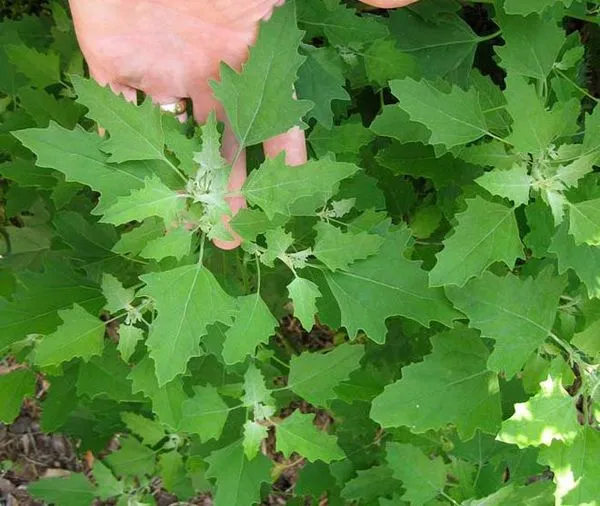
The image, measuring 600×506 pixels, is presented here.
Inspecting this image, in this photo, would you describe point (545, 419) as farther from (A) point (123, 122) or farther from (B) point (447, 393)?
(A) point (123, 122)

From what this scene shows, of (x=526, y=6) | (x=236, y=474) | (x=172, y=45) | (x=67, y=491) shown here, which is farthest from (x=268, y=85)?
(x=67, y=491)

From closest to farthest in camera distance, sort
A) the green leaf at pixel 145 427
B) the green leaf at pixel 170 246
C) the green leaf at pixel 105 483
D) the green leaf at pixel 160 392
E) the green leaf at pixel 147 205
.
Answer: the green leaf at pixel 147 205
the green leaf at pixel 170 246
the green leaf at pixel 160 392
the green leaf at pixel 145 427
the green leaf at pixel 105 483

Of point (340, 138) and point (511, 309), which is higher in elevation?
point (340, 138)

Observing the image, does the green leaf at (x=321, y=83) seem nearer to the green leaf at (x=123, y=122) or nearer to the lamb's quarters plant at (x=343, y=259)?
the lamb's quarters plant at (x=343, y=259)

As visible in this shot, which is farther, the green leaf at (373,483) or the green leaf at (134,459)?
the green leaf at (134,459)

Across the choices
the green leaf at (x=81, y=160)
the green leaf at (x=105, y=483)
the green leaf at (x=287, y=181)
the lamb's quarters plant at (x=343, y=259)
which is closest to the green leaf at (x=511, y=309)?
the lamb's quarters plant at (x=343, y=259)

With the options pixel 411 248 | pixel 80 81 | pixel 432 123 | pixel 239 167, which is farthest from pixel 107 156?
pixel 411 248

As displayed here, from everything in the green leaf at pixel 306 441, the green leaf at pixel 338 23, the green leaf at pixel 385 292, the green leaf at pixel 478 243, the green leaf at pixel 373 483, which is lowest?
the green leaf at pixel 373 483

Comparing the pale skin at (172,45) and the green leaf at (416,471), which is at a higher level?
the pale skin at (172,45)
